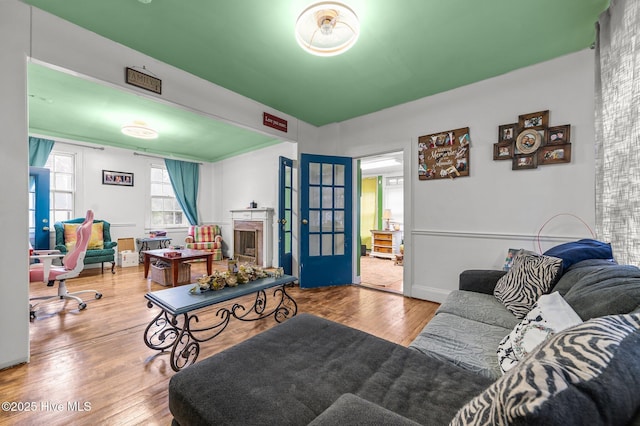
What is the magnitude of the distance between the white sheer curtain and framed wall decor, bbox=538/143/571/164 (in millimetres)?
667

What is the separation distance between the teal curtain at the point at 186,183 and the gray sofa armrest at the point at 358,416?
6.54 m

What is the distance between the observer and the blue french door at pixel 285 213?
3.70m

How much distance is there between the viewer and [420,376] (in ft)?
3.35

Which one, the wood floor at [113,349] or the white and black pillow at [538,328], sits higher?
the white and black pillow at [538,328]

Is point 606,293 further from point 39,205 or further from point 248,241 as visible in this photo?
point 39,205

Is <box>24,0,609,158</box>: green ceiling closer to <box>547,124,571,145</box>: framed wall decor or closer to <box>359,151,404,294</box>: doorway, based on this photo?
<box>547,124,571,145</box>: framed wall decor

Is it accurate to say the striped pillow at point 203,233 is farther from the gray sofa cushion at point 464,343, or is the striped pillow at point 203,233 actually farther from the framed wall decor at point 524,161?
the framed wall decor at point 524,161

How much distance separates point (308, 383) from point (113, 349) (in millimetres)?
1926

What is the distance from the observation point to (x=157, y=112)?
142 inches

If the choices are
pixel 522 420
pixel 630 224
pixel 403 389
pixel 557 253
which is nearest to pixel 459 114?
pixel 557 253

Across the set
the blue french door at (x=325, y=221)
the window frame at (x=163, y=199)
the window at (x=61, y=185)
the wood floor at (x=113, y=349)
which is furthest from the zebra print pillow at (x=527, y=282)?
the window at (x=61, y=185)

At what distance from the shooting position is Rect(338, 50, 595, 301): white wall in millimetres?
2322

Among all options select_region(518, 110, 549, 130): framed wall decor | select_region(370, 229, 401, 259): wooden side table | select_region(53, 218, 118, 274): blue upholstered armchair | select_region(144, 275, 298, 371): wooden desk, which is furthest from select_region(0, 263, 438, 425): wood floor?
select_region(370, 229, 401, 259): wooden side table

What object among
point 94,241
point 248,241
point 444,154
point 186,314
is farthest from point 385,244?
point 94,241
